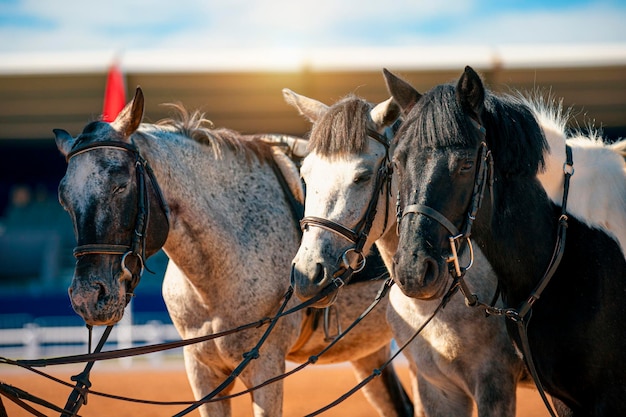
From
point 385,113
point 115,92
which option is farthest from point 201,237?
point 115,92

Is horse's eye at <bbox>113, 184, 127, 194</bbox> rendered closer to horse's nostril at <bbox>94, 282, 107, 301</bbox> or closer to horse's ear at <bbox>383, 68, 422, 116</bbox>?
horse's nostril at <bbox>94, 282, 107, 301</bbox>

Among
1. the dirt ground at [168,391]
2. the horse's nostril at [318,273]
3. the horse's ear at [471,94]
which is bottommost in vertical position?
the dirt ground at [168,391]

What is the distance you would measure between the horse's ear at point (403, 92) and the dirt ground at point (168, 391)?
5.47 meters

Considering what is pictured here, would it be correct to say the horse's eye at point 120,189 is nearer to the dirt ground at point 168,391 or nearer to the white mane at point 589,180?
the white mane at point 589,180

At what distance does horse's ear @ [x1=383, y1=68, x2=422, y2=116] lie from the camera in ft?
11.8

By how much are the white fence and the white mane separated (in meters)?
10.5

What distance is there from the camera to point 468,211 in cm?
330


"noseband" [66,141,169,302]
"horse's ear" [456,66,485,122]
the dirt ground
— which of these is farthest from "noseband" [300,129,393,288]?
the dirt ground

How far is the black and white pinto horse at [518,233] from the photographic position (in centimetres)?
323

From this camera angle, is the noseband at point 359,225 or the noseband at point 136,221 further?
the noseband at point 136,221

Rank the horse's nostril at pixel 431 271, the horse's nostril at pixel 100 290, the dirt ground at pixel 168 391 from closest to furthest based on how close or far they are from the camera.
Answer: the horse's nostril at pixel 431 271 < the horse's nostril at pixel 100 290 < the dirt ground at pixel 168 391

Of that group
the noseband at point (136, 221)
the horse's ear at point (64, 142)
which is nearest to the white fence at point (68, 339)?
the horse's ear at point (64, 142)

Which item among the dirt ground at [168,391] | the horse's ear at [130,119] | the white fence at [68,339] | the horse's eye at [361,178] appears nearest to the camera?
the horse's eye at [361,178]

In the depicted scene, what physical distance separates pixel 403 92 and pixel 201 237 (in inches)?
63.9
